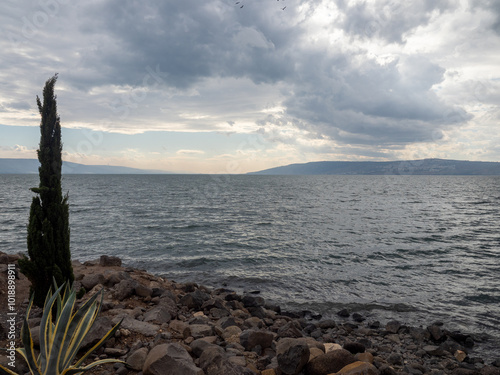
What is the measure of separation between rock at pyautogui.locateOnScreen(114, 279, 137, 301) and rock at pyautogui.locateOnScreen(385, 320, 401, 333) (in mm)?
8980

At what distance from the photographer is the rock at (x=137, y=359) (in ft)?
18.1

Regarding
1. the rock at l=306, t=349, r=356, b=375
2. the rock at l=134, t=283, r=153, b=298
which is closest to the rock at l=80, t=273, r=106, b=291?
the rock at l=134, t=283, r=153, b=298

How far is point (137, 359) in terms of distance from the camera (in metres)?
5.62

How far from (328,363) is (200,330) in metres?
3.24

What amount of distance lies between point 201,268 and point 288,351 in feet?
41.4

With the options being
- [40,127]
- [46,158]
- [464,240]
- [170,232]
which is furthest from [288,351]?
[464,240]

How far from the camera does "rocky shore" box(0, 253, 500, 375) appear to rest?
5707mm

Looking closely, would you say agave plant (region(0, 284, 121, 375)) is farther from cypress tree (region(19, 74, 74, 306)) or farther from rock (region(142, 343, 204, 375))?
cypress tree (region(19, 74, 74, 306))

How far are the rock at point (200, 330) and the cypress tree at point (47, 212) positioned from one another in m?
3.71

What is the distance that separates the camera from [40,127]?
7.92 metres

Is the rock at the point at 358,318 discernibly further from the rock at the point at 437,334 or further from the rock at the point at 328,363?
the rock at the point at 328,363

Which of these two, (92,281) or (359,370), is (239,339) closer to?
(359,370)

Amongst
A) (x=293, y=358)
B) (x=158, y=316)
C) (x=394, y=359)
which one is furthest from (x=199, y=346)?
(x=394, y=359)

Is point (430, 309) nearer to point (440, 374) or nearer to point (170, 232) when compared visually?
point (440, 374)
